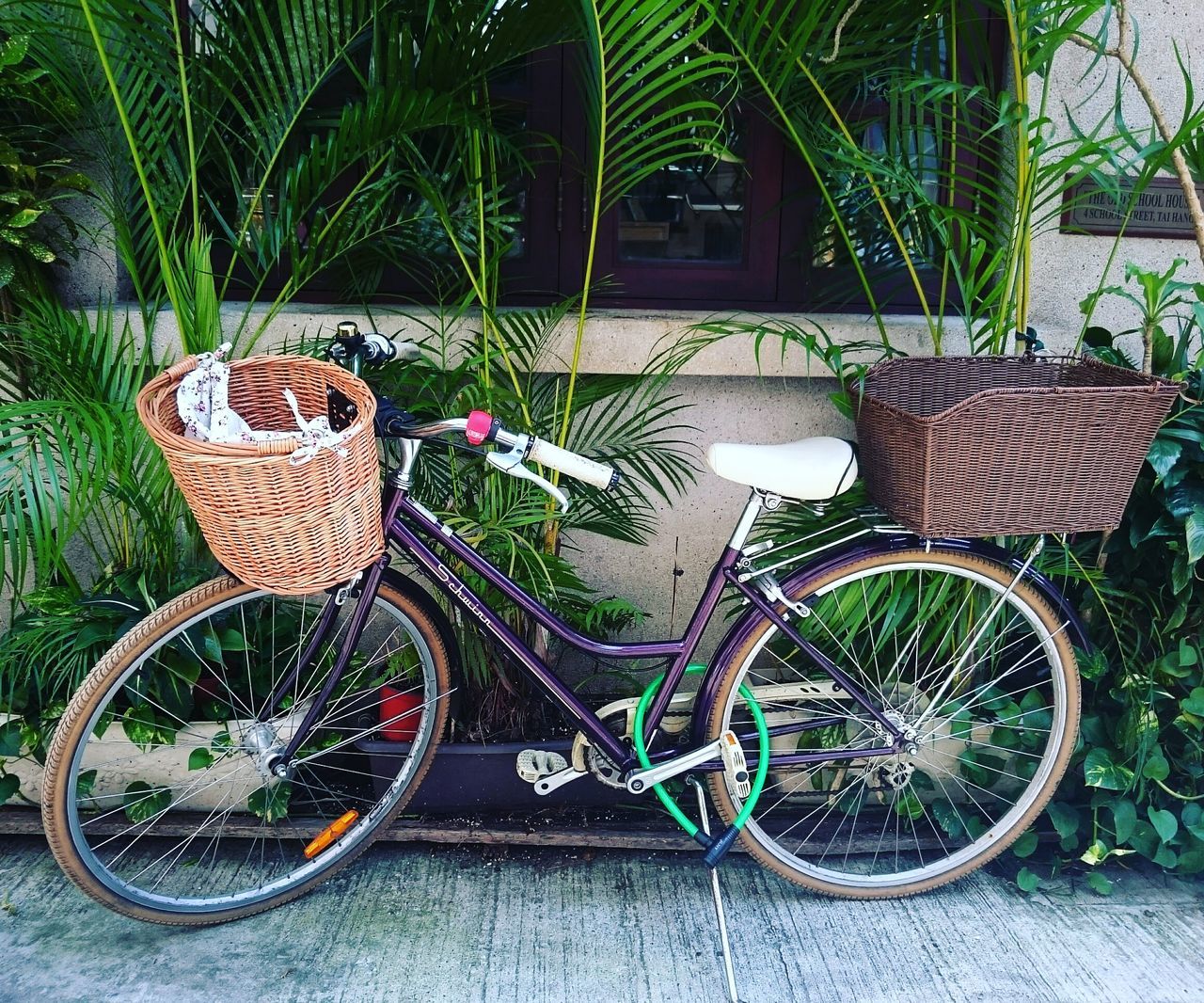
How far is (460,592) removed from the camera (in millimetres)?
2311

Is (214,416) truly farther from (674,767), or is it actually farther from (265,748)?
(674,767)

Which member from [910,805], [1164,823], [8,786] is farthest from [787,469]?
[8,786]

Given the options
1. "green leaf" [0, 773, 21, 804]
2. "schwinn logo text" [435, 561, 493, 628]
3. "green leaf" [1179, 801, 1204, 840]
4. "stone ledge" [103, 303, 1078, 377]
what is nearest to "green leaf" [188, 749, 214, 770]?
"green leaf" [0, 773, 21, 804]

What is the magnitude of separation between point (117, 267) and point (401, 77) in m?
1.18

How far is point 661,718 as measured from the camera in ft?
8.21

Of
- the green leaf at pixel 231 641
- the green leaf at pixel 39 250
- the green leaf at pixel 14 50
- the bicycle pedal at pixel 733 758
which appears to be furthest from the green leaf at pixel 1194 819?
the green leaf at pixel 14 50

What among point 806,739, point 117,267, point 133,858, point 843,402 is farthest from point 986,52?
point 133,858

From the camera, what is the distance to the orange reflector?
247 centimetres

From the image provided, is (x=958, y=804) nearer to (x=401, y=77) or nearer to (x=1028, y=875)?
(x=1028, y=875)

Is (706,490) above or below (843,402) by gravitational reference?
below

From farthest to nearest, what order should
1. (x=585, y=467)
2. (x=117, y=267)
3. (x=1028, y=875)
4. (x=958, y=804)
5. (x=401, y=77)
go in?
(x=117, y=267) → (x=958, y=804) → (x=1028, y=875) → (x=401, y=77) → (x=585, y=467)

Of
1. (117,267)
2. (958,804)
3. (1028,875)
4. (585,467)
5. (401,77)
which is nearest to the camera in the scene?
(585,467)

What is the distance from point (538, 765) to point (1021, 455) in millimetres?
1338

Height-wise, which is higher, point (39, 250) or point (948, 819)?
point (39, 250)
